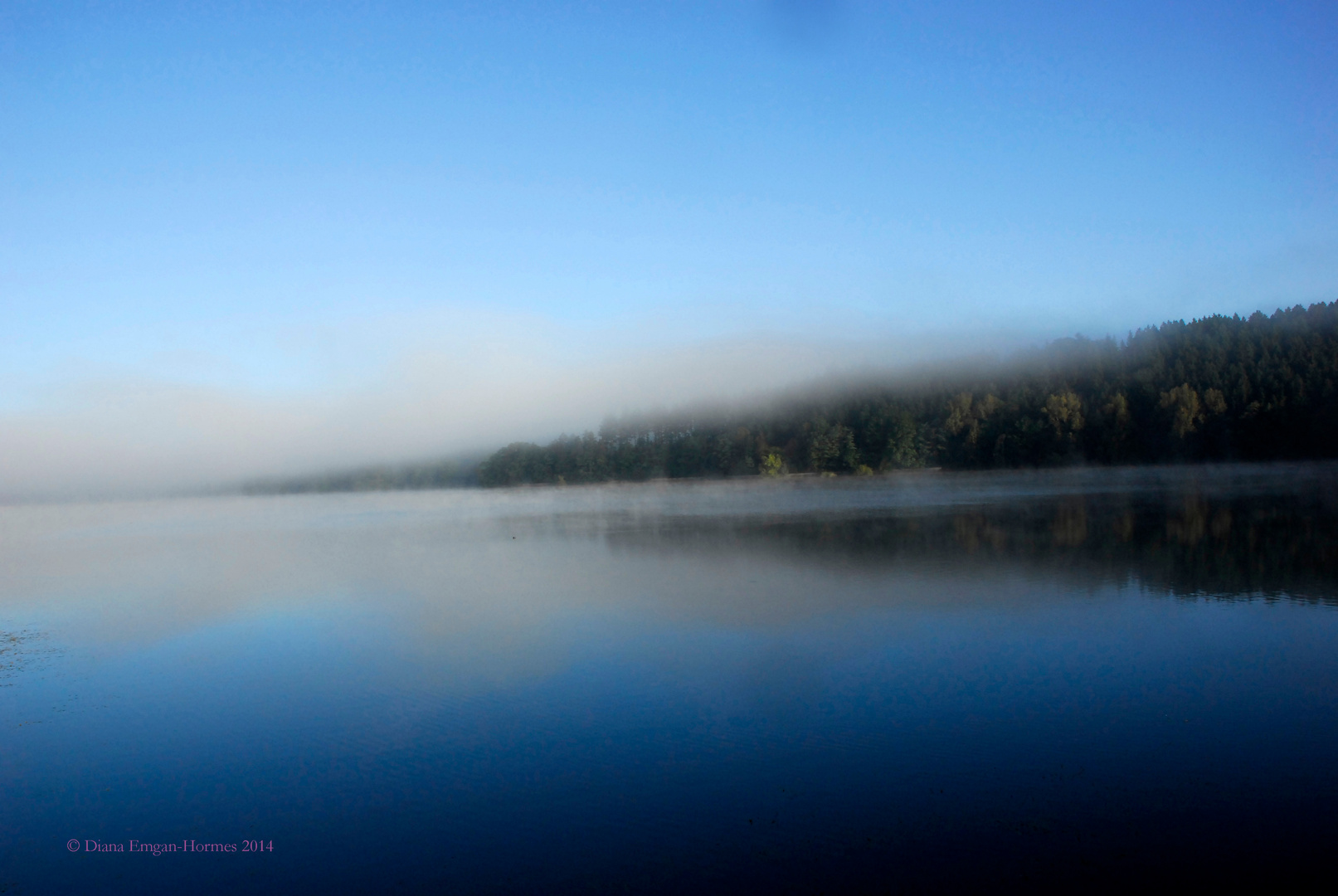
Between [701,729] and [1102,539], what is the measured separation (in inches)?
565

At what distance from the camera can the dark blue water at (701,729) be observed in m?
4.54

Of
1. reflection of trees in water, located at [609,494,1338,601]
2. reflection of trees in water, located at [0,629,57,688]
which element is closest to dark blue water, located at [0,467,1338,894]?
reflection of trees in water, located at [0,629,57,688]

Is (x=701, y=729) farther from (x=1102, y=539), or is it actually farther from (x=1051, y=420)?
(x=1051, y=420)

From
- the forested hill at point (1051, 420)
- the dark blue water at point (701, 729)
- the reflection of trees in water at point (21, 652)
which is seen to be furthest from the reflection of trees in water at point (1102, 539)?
the forested hill at point (1051, 420)

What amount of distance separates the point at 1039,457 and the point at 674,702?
6059 cm

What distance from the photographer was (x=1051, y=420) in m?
59.1

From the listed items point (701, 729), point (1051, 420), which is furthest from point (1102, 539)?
point (1051, 420)

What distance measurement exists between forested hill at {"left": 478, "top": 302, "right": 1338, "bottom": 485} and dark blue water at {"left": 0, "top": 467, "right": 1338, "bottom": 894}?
41.6m

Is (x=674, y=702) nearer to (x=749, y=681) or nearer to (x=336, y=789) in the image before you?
(x=749, y=681)

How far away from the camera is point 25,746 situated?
689 cm

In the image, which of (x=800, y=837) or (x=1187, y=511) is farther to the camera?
(x=1187, y=511)

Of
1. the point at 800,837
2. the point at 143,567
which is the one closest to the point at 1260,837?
the point at 800,837

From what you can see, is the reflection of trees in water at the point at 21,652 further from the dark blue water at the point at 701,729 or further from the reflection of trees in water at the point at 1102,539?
the reflection of trees in water at the point at 1102,539

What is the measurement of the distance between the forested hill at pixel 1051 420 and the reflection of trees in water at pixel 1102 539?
1074 inches
